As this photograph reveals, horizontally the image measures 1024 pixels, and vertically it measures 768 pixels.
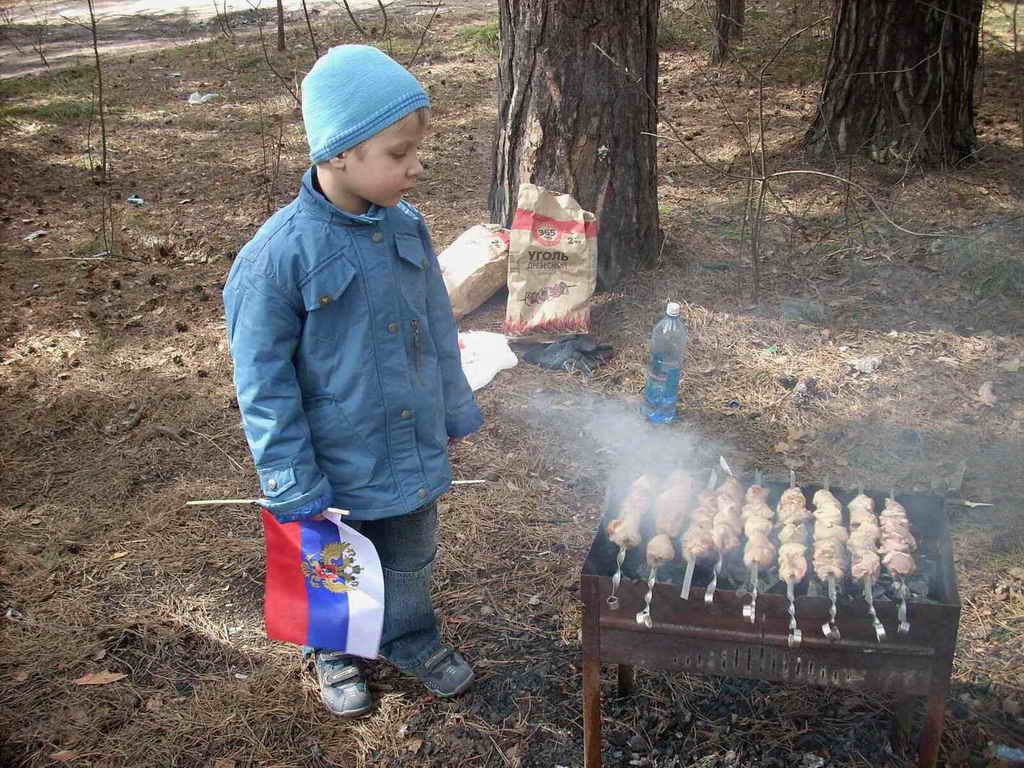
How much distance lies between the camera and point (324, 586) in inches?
109

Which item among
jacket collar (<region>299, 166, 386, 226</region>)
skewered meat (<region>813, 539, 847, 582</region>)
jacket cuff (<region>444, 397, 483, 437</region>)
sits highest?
jacket collar (<region>299, 166, 386, 226</region>)

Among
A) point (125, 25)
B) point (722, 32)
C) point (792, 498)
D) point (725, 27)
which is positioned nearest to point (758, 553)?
point (792, 498)

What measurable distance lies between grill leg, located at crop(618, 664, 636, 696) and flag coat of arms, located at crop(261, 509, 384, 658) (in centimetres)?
85

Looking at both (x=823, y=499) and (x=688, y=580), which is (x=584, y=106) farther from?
(x=688, y=580)

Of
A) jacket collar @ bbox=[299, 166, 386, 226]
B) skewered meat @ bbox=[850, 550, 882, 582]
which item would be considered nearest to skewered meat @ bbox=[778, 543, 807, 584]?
skewered meat @ bbox=[850, 550, 882, 582]

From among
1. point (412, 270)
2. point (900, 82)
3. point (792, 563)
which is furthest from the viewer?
point (900, 82)

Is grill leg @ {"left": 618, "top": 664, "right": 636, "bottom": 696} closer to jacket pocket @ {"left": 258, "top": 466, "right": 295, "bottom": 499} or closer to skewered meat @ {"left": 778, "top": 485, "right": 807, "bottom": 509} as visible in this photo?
skewered meat @ {"left": 778, "top": 485, "right": 807, "bottom": 509}

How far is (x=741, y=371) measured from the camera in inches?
199

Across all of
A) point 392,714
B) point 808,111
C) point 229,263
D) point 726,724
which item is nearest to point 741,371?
point 726,724

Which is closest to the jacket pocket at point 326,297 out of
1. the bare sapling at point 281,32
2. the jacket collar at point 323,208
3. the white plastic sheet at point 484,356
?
the jacket collar at point 323,208

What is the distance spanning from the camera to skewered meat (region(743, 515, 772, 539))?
8.79 feet

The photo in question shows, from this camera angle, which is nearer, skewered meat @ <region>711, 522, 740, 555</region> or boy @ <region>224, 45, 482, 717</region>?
boy @ <region>224, 45, 482, 717</region>

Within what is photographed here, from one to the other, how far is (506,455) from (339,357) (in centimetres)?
200

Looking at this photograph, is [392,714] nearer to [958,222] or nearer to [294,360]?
[294,360]
